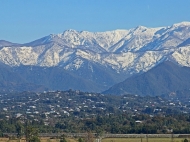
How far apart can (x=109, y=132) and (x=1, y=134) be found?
26.6 metres

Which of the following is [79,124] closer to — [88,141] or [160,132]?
[160,132]

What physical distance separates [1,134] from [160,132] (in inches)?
1421

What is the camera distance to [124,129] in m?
164

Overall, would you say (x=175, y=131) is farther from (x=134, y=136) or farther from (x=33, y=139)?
(x=33, y=139)

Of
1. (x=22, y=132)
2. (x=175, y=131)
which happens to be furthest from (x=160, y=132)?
(x=22, y=132)

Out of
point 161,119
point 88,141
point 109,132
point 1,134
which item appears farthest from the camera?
point 161,119

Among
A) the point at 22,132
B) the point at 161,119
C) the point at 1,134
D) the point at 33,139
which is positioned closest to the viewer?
the point at 33,139

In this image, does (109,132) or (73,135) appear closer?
(73,135)

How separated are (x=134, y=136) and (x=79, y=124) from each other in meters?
43.9

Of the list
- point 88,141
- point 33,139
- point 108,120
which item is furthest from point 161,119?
point 33,139

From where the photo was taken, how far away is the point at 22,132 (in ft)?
470

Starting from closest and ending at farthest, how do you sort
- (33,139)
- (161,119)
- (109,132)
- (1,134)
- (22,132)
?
1. (33,139)
2. (22,132)
3. (1,134)
4. (109,132)
5. (161,119)

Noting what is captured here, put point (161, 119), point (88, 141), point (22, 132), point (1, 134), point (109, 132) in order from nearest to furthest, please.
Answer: point (88, 141) < point (22, 132) < point (1, 134) < point (109, 132) < point (161, 119)

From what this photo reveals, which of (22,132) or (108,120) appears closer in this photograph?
(22,132)
